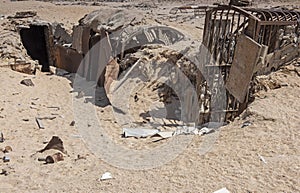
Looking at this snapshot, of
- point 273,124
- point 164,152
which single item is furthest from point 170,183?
point 273,124

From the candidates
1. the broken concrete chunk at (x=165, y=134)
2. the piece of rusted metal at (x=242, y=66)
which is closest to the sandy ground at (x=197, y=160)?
the piece of rusted metal at (x=242, y=66)

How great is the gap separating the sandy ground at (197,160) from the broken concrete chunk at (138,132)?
0.76 ft

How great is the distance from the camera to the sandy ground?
4.30 metres

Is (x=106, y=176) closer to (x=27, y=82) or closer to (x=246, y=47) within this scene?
(x=246, y=47)

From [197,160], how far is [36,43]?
10205 mm

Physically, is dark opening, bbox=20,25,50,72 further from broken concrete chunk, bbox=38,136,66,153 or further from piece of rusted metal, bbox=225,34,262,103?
piece of rusted metal, bbox=225,34,262,103

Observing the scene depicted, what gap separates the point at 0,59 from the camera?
10570mm

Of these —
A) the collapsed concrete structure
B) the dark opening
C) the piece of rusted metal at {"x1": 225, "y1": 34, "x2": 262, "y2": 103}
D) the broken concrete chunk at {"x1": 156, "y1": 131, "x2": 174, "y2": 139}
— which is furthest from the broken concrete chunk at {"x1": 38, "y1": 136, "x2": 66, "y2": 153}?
the dark opening

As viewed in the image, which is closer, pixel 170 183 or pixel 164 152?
pixel 170 183

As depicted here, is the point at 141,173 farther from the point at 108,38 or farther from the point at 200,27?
the point at 200,27

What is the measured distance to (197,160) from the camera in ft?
16.2

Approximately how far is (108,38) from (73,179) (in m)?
5.97

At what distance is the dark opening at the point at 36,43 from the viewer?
42.4ft

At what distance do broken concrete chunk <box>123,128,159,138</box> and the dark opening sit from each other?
6808 mm
